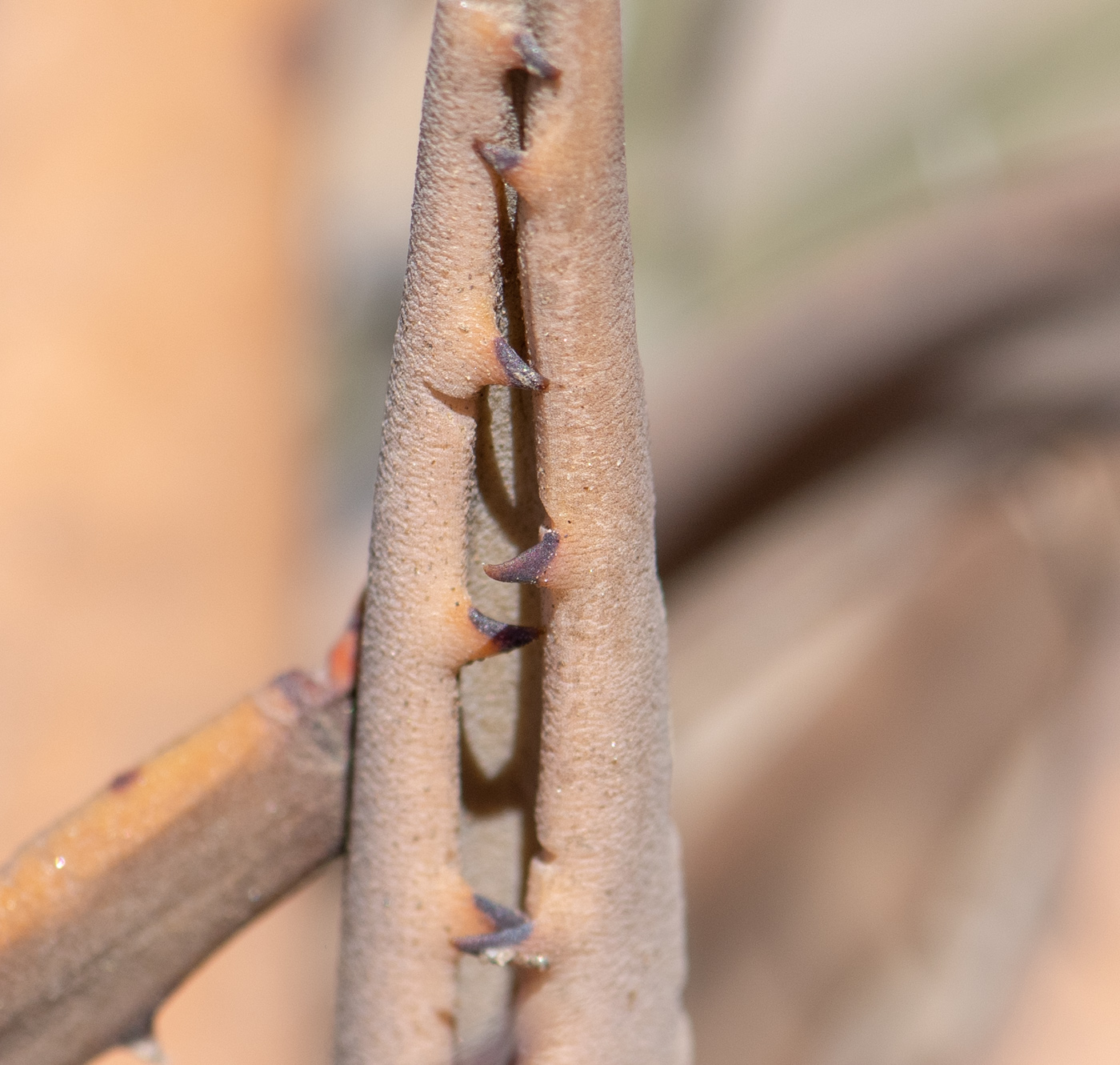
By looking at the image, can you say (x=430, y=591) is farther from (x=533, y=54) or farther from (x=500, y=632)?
(x=533, y=54)

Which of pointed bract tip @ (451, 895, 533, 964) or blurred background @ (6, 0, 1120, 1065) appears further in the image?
blurred background @ (6, 0, 1120, 1065)

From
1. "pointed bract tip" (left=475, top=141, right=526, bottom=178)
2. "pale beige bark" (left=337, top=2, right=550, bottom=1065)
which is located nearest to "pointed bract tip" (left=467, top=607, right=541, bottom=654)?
"pale beige bark" (left=337, top=2, right=550, bottom=1065)

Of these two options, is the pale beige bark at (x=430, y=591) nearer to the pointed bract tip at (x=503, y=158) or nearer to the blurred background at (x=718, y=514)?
the pointed bract tip at (x=503, y=158)

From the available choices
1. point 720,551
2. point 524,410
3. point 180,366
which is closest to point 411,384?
point 524,410

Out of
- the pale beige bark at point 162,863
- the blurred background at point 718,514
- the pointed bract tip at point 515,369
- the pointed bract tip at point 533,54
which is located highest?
the blurred background at point 718,514

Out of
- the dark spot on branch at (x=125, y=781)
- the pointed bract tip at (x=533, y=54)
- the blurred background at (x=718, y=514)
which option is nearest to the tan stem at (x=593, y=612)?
the pointed bract tip at (x=533, y=54)

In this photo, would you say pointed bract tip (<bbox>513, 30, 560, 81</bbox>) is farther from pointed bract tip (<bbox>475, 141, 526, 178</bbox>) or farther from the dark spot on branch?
the dark spot on branch
